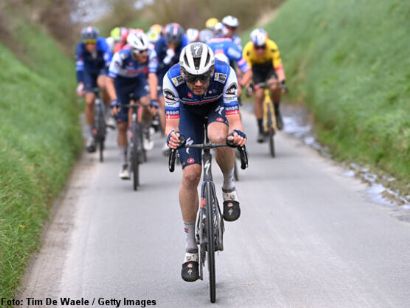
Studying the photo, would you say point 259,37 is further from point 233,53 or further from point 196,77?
point 196,77

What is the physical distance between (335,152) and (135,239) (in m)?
6.37

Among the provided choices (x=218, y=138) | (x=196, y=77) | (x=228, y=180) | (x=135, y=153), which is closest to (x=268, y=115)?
(x=135, y=153)

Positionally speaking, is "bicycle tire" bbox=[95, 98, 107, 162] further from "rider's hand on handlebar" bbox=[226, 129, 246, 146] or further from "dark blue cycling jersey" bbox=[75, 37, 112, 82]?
"rider's hand on handlebar" bbox=[226, 129, 246, 146]

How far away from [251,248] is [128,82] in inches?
210

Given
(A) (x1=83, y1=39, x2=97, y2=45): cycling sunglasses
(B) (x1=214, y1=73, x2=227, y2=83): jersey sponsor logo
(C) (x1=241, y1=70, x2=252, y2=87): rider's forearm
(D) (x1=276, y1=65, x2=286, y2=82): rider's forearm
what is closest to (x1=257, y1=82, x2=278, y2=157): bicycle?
(D) (x1=276, y1=65, x2=286, y2=82): rider's forearm

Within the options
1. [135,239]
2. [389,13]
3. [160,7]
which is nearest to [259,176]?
[135,239]

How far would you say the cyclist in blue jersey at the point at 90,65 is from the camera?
1647 cm

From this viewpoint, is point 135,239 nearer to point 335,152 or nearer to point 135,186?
point 135,186

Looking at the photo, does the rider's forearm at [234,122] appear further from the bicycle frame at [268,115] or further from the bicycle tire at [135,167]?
the bicycle frame at [268,115]

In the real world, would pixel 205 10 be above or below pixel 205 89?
above

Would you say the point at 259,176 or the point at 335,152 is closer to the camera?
the point at 259,176

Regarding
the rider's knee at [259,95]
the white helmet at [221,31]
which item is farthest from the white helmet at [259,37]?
the rider's knee at [259,95]

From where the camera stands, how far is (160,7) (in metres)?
51.1

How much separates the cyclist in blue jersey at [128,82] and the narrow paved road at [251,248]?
87 cm
